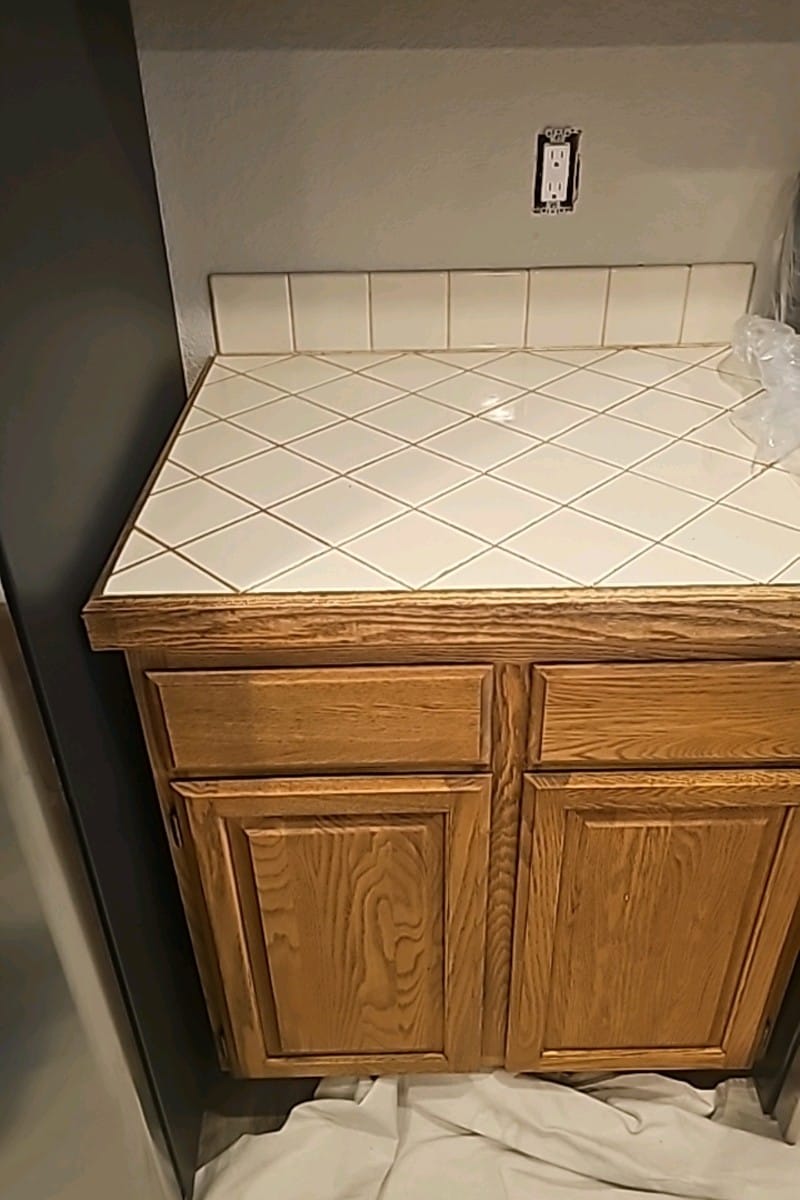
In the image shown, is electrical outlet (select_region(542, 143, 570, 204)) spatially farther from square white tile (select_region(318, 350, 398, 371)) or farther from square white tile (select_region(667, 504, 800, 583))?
square white tile (select_region(667, 504, 800, 583))

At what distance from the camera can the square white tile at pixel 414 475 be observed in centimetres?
107

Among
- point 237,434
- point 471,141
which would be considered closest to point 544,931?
point 237,434

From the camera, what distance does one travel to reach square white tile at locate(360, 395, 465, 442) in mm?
1197

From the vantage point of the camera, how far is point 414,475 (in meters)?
1.10

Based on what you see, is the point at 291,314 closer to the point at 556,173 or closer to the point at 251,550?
the point at 556,173

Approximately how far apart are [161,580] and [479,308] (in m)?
0.68

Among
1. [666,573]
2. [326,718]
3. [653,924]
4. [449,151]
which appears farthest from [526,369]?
[653,924]

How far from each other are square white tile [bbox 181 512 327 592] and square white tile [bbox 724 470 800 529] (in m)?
0.44

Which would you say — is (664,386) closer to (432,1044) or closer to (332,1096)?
(432,1044)

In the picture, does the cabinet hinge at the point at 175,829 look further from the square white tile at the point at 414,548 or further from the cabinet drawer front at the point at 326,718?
the square white tile at the point at 414,548

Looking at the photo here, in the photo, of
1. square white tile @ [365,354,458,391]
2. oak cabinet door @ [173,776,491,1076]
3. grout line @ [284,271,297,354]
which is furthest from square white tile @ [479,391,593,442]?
oak cabinet door @ [173,776,491,1076]

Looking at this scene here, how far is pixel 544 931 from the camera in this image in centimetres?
115

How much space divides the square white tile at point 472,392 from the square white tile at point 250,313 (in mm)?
247

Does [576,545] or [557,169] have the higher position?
[557,169]
